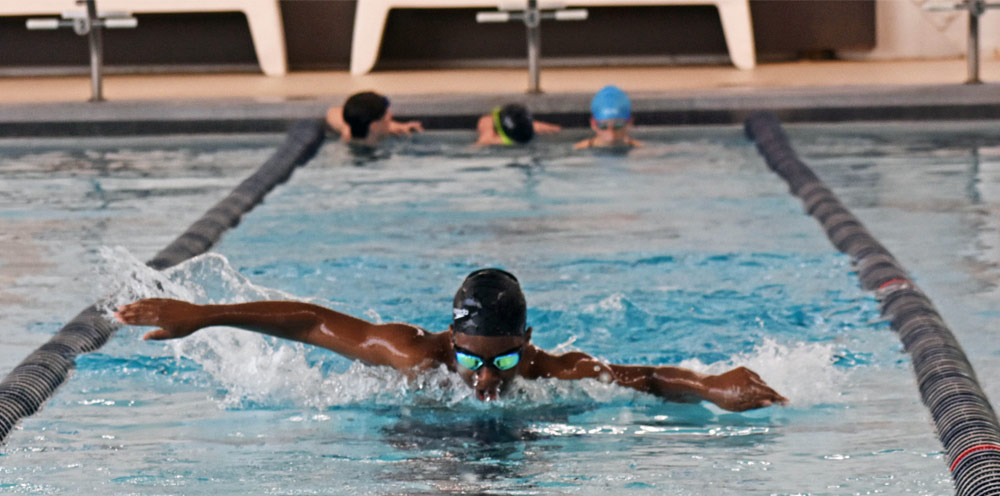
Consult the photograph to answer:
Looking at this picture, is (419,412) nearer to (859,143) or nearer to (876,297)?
(876,297)

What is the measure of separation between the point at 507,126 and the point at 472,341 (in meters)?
5.41

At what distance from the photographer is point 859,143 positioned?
8.61 m

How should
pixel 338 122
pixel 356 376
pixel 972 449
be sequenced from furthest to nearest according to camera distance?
pixel 338 122 → pixel 356 376 → pixel 972 449

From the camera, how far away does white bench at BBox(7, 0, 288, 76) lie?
10.8 metres

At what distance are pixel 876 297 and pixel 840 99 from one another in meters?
4.70

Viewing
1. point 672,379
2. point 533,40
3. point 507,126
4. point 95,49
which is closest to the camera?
point 672,379

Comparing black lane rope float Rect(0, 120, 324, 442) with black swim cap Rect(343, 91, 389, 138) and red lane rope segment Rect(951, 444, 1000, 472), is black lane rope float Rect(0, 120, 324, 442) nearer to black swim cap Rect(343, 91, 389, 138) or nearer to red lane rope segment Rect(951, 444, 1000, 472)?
black swim cap Rect(343, 91, 389, 138)

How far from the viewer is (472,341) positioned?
332cm

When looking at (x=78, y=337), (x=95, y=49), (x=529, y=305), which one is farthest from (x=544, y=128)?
(x=78, y=337)

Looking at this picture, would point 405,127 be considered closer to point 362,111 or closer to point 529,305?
point 362,111

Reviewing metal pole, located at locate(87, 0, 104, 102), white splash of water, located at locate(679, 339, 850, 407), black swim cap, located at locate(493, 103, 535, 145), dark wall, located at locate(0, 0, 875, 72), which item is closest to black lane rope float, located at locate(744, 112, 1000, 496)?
white splash of water, located at locate(679, 339, 850, 407)

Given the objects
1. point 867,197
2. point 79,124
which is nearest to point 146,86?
Result: point 79,124

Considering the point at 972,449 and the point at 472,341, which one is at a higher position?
the point at 472,341

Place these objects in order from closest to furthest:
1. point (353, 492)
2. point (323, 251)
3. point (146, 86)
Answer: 1. point (353, 492)
2. point (323, 251)
3. point (146, 86)
